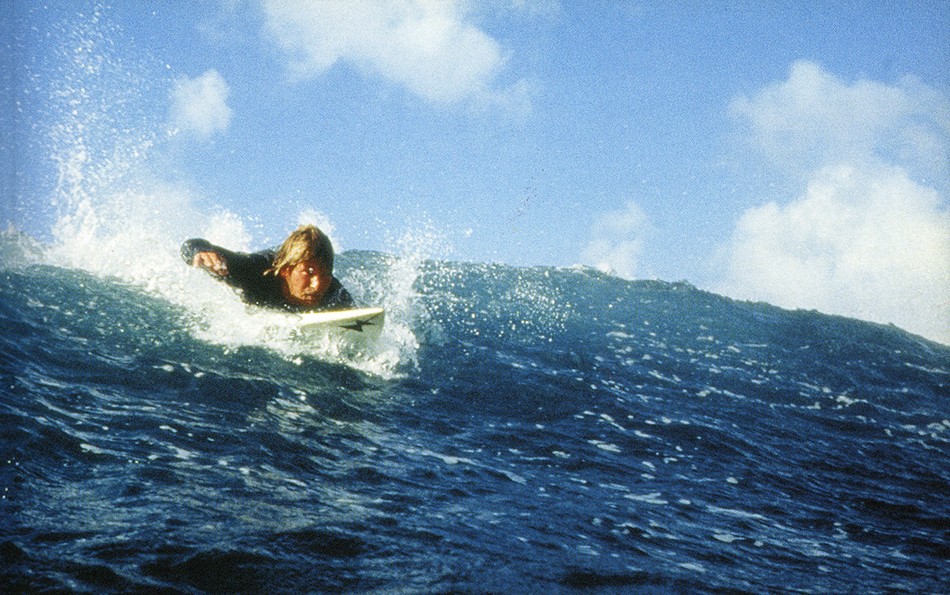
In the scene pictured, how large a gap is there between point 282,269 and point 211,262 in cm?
106

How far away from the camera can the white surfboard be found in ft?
28.3

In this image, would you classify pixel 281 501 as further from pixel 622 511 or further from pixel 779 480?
pixel 779 480

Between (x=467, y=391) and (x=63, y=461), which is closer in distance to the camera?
(x=63, y=461)

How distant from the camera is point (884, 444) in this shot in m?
9.10

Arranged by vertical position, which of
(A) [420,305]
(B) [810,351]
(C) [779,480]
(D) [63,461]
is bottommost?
(D) [63,461]

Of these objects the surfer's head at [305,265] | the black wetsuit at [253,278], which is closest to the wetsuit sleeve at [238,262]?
the black wetsuit at [253,278]

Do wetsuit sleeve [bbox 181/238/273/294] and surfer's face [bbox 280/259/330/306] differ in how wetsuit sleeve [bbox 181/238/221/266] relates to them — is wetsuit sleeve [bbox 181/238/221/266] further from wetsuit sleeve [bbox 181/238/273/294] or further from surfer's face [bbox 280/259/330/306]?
surfer's face [bbox 280/259/330/306]

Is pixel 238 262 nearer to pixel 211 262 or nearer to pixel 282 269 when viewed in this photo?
pixel 211 262

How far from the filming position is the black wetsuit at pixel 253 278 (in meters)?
8.55

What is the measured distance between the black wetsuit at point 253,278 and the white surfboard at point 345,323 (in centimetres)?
43

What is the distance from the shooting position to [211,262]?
8305mm

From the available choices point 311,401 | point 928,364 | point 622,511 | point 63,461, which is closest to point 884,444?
point 622,511

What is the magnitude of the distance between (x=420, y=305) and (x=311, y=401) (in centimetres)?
1080

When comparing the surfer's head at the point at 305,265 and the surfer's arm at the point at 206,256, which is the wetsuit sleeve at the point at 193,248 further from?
the surfer's head at the point at 305,265
